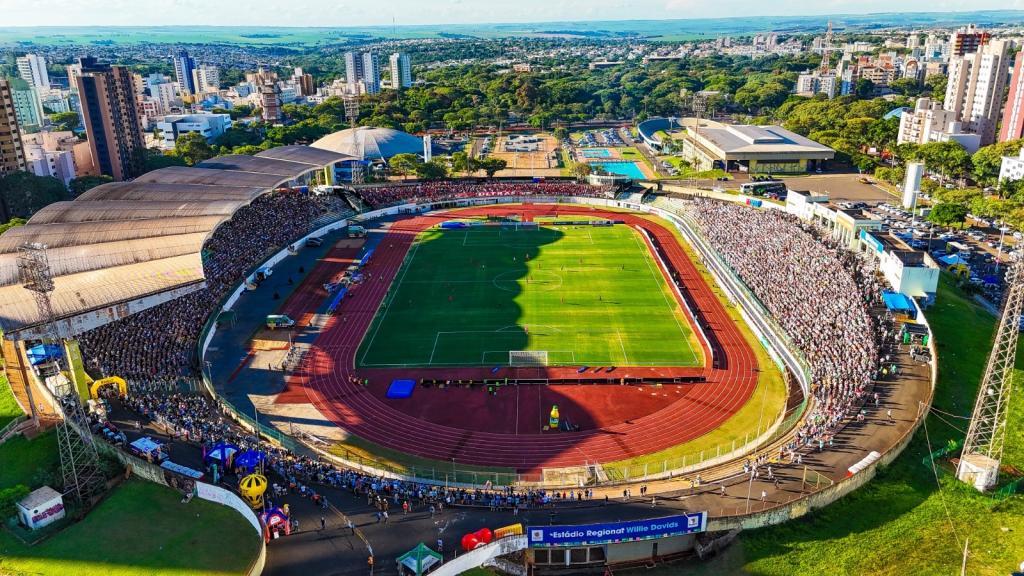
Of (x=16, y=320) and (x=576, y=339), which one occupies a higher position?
(x=16, y=320)

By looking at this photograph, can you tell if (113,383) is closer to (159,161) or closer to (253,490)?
(253,490)

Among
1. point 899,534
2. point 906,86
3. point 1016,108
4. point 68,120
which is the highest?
point 1016,108

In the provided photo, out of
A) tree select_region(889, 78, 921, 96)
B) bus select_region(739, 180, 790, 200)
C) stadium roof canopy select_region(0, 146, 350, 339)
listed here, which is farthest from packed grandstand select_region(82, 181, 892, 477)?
tree select_region(889, 78, 921, 96)

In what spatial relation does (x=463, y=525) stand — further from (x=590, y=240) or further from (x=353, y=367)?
(x=590, y=240)

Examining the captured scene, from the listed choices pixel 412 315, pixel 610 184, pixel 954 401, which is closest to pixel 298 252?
pixel 412 315

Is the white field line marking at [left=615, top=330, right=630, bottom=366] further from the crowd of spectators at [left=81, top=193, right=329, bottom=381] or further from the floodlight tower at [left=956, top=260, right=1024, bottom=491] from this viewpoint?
the crowd of spectators at [left=81, top=193, right=329, bottom=381]

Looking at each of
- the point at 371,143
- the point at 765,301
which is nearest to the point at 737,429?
the point at 765,301
